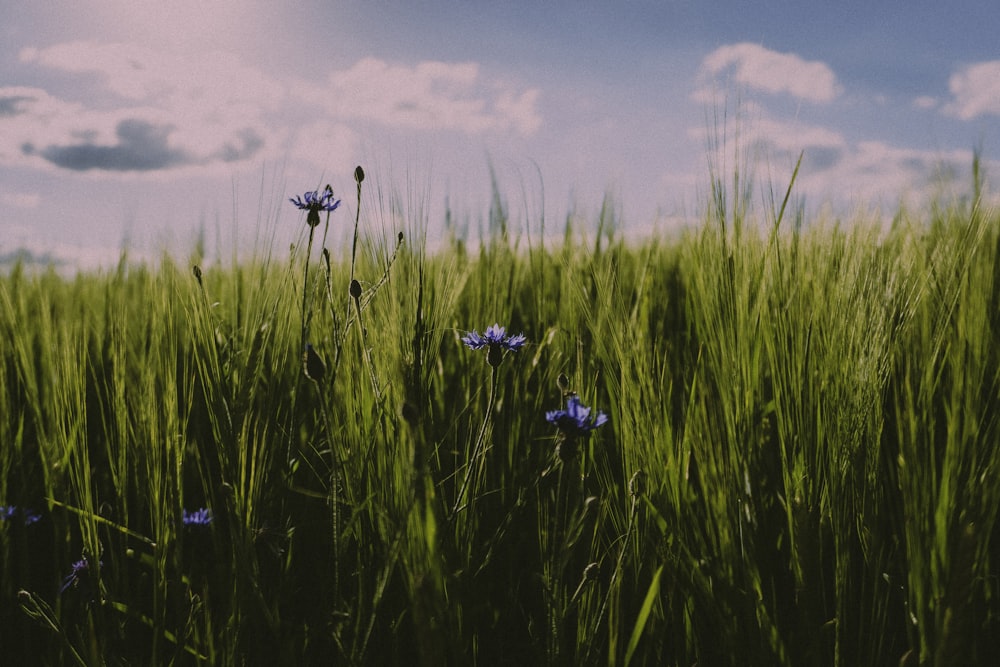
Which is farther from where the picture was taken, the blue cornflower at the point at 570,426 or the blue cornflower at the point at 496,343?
the blue cornflower at the point at 496,343

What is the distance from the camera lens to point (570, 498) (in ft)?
3.04

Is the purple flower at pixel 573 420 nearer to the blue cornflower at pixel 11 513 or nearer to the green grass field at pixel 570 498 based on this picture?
the green grass field at pixel 570 498

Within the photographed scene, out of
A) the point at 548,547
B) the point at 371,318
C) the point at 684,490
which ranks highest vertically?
the point at 371,318

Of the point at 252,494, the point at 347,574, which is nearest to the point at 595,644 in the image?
the point at 347,574

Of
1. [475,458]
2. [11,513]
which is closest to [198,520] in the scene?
[11,513]

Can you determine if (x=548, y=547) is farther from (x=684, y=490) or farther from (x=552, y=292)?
(x=552, y=292)

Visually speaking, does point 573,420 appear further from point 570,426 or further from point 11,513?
point 11,513

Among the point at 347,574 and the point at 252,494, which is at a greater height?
the point at 252,494

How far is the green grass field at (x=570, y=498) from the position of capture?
2.25 ft

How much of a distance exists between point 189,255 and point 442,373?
0.51 m

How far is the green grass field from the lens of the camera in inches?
27.0

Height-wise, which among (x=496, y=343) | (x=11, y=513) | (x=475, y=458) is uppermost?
(x=496, y=343)

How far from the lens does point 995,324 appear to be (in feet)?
3.92

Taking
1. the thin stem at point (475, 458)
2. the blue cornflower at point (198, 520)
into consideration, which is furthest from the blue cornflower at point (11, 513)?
the thin stem at point (475, 458)
